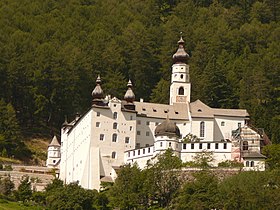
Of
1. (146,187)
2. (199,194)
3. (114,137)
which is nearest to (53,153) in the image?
(114,137)

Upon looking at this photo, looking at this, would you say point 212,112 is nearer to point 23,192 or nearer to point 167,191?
point 167,191

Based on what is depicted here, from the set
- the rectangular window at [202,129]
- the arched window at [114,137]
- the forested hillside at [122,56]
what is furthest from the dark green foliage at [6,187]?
the rectangular window at [202,129]

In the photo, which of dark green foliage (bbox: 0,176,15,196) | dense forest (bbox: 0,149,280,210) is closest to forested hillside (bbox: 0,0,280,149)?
dark green foliage (bbox: 0,176,15,196)

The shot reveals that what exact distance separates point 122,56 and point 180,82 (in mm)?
21219

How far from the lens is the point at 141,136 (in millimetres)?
81375

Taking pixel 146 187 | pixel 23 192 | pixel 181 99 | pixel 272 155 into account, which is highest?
pixel 181 99

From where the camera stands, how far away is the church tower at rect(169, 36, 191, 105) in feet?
290

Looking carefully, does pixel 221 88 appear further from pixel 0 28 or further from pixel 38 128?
pixel 0 28

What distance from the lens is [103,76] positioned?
103875mm

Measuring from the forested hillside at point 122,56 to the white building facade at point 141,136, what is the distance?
624 cm

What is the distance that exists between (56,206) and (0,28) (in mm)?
47038

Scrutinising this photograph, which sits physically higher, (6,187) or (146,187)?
(6,187)

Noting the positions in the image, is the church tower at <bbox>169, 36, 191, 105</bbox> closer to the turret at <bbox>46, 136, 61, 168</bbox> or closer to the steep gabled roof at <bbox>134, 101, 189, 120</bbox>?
the steep gabled roof at <bbox>134, 101, 189, 120</bbox>

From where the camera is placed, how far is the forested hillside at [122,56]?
9756 centimetres
